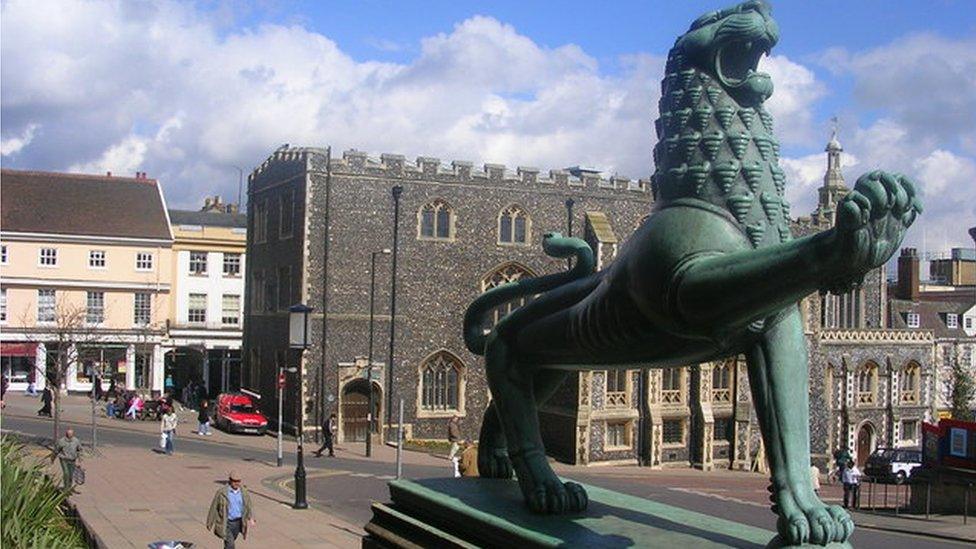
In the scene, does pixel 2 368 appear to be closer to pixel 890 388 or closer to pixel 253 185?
pixel 253 185

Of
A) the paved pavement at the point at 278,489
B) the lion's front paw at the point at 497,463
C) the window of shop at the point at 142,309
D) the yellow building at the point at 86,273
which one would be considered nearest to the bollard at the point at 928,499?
the paved pavement at the point at 278,489

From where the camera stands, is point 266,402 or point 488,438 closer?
point 488,438

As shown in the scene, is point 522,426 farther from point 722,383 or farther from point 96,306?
point 96,306

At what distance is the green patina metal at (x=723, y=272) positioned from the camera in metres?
3.94

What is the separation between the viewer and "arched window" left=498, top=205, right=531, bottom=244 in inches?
1545

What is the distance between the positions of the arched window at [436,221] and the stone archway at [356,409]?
563cm

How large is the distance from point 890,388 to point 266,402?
25.1 meters

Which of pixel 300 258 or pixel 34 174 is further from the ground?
pixel 34 174

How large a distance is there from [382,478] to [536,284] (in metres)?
20.7

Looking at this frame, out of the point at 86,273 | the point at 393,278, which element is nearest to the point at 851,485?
the point at 393,278

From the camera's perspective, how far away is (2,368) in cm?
4925

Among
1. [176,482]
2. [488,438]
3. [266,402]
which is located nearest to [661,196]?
[488,438]

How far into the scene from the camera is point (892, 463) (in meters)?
34.9

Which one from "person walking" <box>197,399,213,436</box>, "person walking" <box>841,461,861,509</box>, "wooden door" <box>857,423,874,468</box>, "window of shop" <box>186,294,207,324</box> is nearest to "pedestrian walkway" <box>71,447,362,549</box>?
"person walking" <box>197,399,213,436</box>
